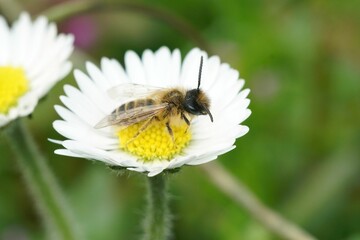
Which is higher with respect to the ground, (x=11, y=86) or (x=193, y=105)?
(x=11, y=86)

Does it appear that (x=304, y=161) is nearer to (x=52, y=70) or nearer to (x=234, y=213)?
(x=234, y=213)

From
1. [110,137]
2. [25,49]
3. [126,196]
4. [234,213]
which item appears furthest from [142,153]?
[126,196]

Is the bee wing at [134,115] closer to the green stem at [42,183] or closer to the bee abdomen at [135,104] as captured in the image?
the bee abdomen at [135,104]

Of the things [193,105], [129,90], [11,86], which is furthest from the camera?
[11,86]

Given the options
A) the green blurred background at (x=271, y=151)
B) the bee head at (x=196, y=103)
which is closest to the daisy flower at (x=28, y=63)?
the bee head at (x=196, y=103)

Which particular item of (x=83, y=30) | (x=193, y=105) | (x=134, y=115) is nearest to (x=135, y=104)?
(x=134, y=115)

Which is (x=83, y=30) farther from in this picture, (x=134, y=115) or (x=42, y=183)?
(x=134, y=115)

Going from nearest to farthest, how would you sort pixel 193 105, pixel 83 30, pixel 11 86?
1. pixel 193 105
2. pixel 11 86
3. pixel 83 30

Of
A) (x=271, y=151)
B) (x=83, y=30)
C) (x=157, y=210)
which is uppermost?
(x=83, y=30)
